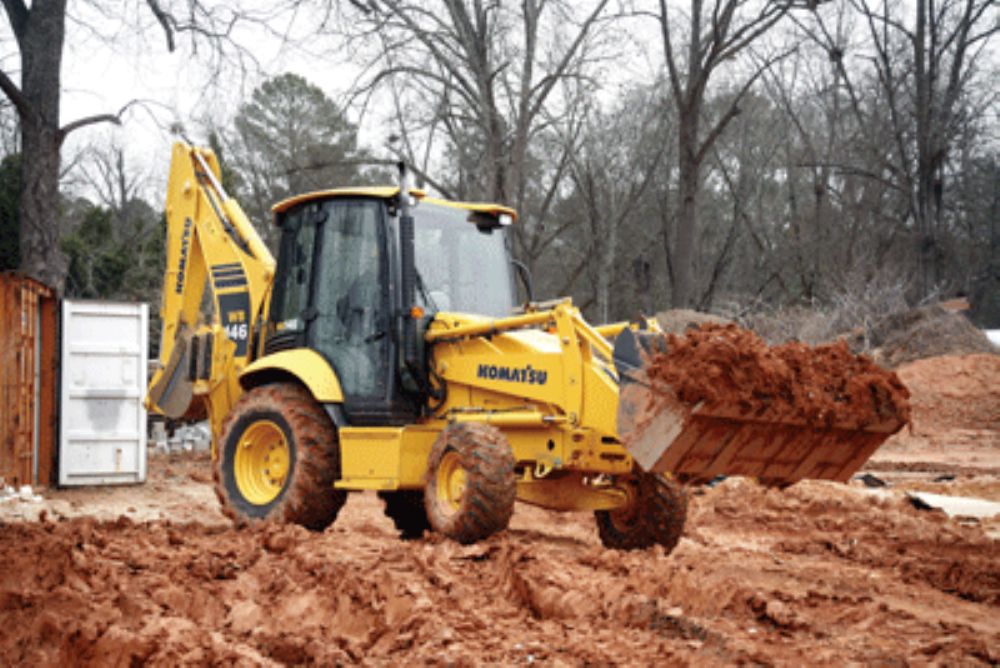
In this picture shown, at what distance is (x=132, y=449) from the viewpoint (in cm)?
1424

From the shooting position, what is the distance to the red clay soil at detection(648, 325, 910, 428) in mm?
7008

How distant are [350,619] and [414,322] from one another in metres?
3.28

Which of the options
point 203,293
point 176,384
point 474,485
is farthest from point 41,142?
point 474,485

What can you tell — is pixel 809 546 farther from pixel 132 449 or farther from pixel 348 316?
pixel 132 449

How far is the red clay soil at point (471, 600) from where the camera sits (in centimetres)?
518

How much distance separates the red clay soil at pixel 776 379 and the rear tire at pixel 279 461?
10.1 feet

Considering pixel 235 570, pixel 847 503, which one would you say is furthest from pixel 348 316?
pixel 847 503

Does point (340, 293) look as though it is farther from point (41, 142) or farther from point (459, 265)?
point (41, 142)

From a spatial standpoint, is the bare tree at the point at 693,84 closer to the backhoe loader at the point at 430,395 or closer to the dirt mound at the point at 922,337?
the dirt mound at the point at 922,337

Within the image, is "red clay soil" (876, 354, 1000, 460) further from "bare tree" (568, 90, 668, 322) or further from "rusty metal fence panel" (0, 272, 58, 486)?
"bare tree" (568, 90, 668, 322)

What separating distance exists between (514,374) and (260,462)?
2549 mm

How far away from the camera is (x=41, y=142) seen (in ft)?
59.4

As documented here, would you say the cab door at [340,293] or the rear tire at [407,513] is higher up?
the cab door at [340,293]

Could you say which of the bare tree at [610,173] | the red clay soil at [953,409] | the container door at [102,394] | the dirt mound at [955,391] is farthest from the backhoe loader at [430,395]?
the bare tree at [610,173]
